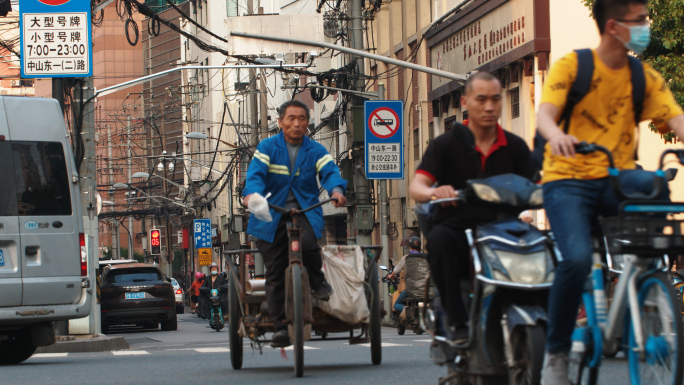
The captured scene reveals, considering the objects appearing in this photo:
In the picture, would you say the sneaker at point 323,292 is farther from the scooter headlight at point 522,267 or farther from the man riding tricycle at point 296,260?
the scooter headlight at point 522,267

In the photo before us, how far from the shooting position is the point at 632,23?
522 cm

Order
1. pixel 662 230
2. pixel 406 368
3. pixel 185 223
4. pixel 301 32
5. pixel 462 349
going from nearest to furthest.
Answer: pixel 662 230
pixel 462 349
pixel 406 368
pixel 301 32
pixel 185 223

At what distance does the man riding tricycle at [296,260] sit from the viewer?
8.85 m

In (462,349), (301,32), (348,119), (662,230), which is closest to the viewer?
(662,230)

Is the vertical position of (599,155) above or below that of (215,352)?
above

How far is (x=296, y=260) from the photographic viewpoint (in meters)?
8.86

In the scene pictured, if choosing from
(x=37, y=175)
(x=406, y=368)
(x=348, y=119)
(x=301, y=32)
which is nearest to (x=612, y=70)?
(x=406, y=368)

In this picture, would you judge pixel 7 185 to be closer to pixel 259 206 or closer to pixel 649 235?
pixel 259 206

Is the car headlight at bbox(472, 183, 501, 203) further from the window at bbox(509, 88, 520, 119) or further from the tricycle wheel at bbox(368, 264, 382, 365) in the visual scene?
the window at bbox(509, 88, 520, 119)

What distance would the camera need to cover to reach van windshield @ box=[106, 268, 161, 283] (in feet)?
96.2

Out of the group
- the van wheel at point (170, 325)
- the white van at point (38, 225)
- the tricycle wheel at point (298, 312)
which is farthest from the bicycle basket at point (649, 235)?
the van wheel at point (170, 325)

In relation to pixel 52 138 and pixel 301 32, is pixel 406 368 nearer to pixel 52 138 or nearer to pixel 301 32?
pixel 52 138

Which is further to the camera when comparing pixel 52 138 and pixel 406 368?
pixel 52 138

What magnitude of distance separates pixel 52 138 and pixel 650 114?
8.74 meters
